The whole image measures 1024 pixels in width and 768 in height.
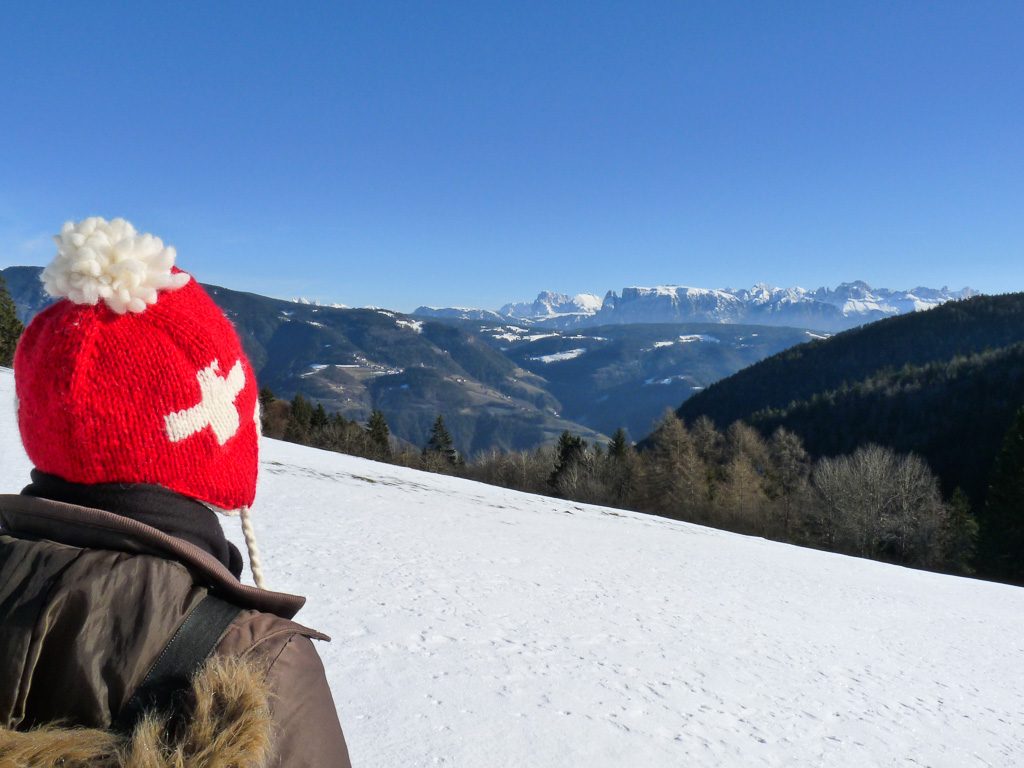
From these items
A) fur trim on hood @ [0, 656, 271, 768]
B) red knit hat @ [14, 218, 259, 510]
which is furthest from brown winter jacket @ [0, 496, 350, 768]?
red knit hat @ [14, 218, 259, 510]

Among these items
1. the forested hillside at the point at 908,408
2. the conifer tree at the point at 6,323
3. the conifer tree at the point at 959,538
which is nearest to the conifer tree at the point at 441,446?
the conifer tree at the point at 6,323

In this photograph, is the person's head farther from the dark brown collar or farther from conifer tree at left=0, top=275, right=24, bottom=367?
conifer tree at left=0, top=275, right=24, bottom=367

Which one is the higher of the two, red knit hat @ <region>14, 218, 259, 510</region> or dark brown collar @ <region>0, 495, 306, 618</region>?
red knit hat @ <region>14, 218, 259, 510</region>

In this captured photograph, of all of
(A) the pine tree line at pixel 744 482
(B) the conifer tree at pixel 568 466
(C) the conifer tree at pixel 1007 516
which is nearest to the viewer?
(C) the conifer tree at pixel 1007 516

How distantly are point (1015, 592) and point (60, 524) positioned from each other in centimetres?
2533

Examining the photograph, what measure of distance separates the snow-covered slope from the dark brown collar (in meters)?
3.64

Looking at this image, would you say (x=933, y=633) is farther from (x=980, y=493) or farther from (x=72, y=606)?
(x=980, y=493)

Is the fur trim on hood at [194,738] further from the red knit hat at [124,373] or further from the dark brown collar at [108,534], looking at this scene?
the red knit hat at [124,373]

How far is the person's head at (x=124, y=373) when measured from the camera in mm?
1361

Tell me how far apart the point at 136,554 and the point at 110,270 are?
607 mm

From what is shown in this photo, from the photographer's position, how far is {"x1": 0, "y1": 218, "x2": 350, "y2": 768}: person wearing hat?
3.76 ft

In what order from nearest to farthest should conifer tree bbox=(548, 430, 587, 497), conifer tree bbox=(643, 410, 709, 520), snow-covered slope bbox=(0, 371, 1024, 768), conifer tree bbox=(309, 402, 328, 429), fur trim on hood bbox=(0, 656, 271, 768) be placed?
fur trim on hood bbox=(0, 656, 271, 768) → snow-covered slope bbox=(0, 371, 1024, 768) → conifer tree bbox=(643, 410, 709, 520) → conifer tree bbox=(548, 430, 587, 497) → conifer tree bbox=(309, 402, 328, 429)

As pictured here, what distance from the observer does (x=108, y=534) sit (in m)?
1.27

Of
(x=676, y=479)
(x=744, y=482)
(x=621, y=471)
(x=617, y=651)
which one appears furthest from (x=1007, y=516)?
(x=617, y=651)
